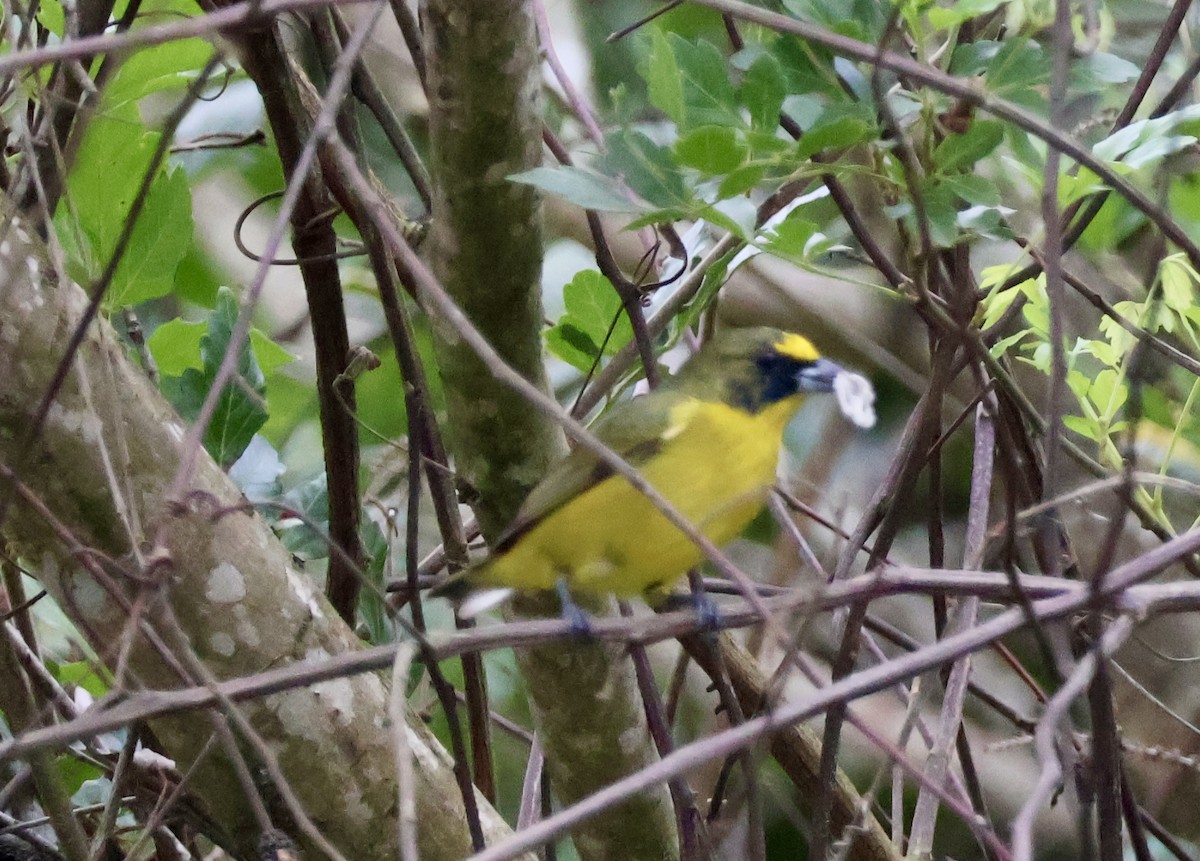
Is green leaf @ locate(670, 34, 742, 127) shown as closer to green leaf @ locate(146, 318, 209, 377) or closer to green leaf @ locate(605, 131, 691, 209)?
green leaf @ locate(605, 131, 691, 209)

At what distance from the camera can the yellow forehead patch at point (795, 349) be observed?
2.48 meters

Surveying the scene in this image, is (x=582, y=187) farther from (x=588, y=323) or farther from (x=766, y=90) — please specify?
(x=588, y=323)

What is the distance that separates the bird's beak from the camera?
2.42m

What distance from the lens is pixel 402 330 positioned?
1.89 metres

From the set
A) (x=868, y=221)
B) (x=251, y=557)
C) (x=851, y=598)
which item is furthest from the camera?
(x=868, y=221)

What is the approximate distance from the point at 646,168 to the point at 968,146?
0.37 metres

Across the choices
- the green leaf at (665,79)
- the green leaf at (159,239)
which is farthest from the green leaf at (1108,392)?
the green leaf at (159,239)

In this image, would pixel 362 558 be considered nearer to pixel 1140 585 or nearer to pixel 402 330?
pixel 402 330

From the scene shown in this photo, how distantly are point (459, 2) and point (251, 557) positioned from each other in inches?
28.8

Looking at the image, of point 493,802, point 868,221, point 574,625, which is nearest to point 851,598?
point 574,625

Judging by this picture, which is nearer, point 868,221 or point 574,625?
point 574,625

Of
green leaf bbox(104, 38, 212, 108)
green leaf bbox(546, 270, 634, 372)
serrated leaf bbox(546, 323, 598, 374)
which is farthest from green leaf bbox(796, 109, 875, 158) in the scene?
green leaf bbox(104, 38, 212, 108)

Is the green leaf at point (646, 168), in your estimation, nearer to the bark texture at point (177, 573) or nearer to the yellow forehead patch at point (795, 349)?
the bark texture at point (177, 573)

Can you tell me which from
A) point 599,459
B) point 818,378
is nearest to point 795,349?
point 818,378
